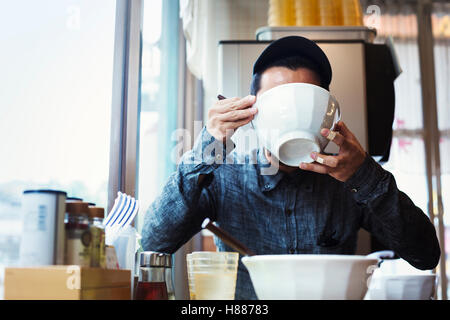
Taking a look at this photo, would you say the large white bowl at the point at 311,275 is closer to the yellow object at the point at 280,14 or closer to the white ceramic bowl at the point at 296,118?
the white ceramic bowl at the point at 296,118

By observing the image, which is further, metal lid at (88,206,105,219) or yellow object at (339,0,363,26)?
yellow object at (339,0,363,26)

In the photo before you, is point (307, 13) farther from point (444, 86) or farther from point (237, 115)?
point (444, 86)

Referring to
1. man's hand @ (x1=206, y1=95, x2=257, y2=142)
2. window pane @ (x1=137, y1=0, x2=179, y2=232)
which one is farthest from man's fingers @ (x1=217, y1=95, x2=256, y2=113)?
window pane @ (x1=137, y1=0, x2=179, y2=232)

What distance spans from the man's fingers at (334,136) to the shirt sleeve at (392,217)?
0.04 m

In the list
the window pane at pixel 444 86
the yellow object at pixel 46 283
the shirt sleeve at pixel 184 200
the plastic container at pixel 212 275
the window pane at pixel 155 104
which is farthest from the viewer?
the window pane at pixel 444 86

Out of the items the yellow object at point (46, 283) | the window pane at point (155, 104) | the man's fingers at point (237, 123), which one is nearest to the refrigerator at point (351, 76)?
the man's fingers at point (237, 123)

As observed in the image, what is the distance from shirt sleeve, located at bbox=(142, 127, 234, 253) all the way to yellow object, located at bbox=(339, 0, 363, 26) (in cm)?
36

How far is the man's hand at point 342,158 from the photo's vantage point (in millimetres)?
523

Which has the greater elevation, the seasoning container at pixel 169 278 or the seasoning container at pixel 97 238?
the seasoning container at pixel 97 238

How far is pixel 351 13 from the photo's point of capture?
2.64 ft

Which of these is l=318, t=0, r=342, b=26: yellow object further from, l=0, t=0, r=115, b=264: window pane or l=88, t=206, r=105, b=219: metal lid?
l=88, t=206, r=105, b=219: metal lid

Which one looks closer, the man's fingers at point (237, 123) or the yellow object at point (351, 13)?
the man's fingers at point (237, 123)

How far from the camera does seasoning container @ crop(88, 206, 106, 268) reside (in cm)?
43
